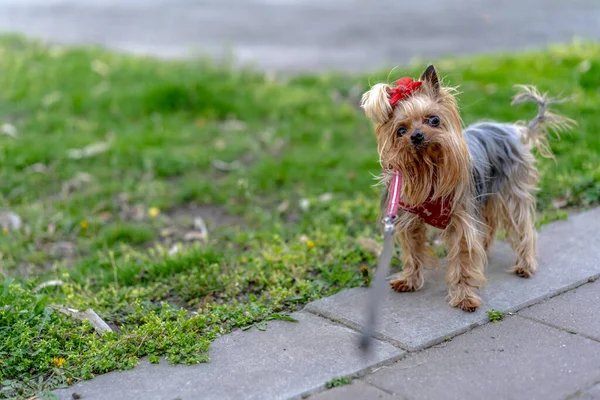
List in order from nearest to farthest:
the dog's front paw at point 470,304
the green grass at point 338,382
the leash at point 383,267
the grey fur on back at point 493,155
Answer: the leash at point 383,267, the green grass at point 338,382, the dog's front paw at point 470,304, the grey fur on back at point 493,155

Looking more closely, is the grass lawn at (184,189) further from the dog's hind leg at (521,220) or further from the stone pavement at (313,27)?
the stone pavement at (313,27)

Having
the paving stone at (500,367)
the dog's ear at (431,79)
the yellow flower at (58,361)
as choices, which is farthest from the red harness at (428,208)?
the yellow flower at (58,361)

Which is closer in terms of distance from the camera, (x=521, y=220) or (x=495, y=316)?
(x=495, y=316)

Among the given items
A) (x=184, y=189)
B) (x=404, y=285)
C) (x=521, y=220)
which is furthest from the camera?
(x=184, y=189)

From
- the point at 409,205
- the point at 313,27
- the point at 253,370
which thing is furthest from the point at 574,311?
the point at 313,27

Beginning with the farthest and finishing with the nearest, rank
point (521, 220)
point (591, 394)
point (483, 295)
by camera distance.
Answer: point (521, 220), point (483, 295), point (591, 394)

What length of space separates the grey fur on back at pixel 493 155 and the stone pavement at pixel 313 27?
597 cm

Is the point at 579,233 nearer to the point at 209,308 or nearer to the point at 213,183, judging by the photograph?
the point at 209,308

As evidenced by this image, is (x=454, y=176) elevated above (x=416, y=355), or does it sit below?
above

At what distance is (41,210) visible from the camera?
6668 mm

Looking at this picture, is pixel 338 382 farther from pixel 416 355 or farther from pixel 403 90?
pixel 403 90

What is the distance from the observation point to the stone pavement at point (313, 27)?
467 inches

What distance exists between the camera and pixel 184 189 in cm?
711

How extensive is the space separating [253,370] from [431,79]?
1.76m
